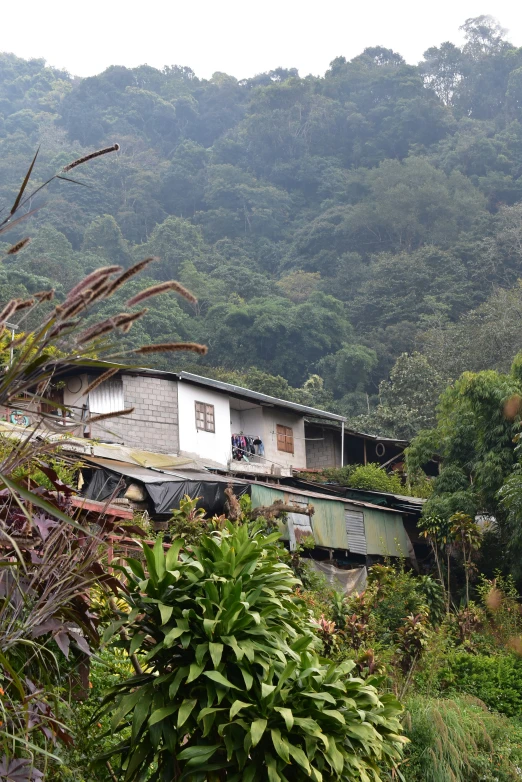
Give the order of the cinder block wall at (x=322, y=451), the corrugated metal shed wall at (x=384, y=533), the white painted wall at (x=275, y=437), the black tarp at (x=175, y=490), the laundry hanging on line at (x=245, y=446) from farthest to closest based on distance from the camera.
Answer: the cinder block wall at (x=322, y=451) → the white painted wall at (x=275, y=437) → the laundry hanging on line at (x=245, y=446) → the corrugated metal shed wall at (x=384, y=533) → the black tarp at (x=175, y=490)

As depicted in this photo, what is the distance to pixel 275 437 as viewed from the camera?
29031 millimetres

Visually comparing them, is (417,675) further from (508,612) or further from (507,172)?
(507,172)

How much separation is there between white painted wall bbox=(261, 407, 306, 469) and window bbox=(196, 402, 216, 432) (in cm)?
230

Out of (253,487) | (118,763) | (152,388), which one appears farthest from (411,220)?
(118,763)

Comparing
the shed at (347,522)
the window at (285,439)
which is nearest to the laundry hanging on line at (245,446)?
the window at (285,439)

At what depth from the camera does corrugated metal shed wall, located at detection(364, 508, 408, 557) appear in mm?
23109

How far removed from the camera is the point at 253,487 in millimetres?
19906

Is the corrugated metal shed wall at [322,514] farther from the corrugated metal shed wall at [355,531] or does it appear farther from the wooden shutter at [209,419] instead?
the wooden shutter at [209,419]

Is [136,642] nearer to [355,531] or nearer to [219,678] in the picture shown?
[219,678]

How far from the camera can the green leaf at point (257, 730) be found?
186 inches

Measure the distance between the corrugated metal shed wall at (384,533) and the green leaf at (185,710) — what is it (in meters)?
18.2

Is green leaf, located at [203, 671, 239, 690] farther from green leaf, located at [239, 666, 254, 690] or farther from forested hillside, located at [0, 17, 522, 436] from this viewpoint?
forested hillside, located at [0, 17, 522, 436]

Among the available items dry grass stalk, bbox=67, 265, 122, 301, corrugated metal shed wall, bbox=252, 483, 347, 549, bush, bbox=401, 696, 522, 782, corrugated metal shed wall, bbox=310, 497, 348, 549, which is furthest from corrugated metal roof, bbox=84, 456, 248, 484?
dry grass stalk, bbox=67, 265, 122, 301

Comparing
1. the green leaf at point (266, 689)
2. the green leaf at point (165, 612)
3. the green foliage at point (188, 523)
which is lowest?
the green leaf at point (266, 689)
